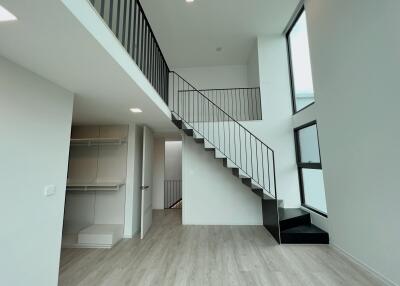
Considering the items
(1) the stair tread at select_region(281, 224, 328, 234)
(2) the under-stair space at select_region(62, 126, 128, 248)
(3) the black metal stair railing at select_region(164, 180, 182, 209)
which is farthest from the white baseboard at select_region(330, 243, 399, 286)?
(3) the black metal stair railing at select_region(164, 180, 182, 209)

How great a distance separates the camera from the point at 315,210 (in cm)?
401

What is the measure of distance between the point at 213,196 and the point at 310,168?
7.93ft

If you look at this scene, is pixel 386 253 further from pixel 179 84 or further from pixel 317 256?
pixel 179 84

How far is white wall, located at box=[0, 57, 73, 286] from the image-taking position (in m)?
1.72

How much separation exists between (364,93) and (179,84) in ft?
17.1

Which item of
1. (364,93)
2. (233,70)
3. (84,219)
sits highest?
(233,70)

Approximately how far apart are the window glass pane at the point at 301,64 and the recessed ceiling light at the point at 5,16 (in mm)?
4726

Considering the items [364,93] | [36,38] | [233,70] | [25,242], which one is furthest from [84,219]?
[233,70]

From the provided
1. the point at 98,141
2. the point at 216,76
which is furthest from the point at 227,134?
the point at 98,141

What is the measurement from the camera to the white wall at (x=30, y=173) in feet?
5.63

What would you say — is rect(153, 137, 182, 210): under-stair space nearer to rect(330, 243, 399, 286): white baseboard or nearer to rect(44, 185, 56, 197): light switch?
rect(44, 185, 56, 197): light switch

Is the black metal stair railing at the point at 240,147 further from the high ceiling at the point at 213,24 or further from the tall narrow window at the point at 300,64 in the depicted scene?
the tall narrow window at the point at 300,64

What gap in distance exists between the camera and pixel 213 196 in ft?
15.9

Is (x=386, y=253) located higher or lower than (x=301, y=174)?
lower
